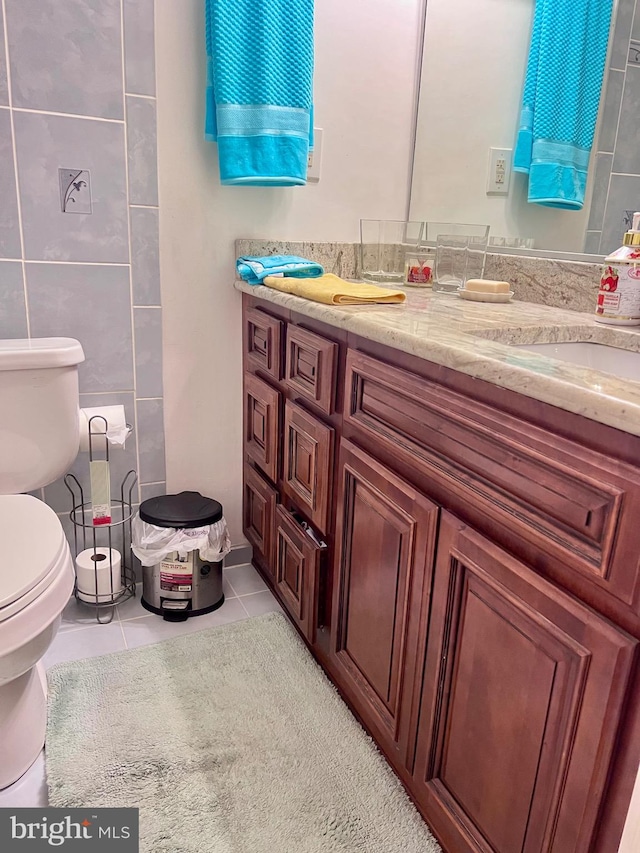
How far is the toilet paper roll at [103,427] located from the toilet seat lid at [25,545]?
28 cm

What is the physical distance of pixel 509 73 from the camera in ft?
5.23

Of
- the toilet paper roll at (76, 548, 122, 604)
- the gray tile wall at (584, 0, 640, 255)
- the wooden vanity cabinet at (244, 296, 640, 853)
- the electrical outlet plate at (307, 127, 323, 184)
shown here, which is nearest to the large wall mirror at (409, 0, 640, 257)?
the gray tile wall at (584, 0, 640, 255)

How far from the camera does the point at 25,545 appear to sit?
1.17 meters

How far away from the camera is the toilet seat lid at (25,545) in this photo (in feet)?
3.48

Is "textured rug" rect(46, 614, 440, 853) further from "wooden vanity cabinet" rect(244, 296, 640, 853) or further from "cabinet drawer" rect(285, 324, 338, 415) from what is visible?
"cabinet drawer" rect(285, 324, 338, 415)

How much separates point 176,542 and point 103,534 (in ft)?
0.94

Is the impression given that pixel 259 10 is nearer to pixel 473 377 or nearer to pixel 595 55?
pixel 595 55

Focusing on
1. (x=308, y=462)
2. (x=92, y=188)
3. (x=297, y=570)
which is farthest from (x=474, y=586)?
(x=92, y=188)

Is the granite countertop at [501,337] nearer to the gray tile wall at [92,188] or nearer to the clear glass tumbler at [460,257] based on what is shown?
the clear glass tumbler at [460,257]

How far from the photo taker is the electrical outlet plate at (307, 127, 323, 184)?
1.76 metres

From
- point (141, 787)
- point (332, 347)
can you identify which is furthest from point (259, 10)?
point (141, 787)

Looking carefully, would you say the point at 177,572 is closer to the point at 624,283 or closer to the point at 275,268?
the point at 275,268

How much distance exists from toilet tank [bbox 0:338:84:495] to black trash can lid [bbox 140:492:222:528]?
0.28 m

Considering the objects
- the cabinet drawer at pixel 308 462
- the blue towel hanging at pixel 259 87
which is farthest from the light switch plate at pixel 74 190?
the cabinet drawer at pixel 308 462
